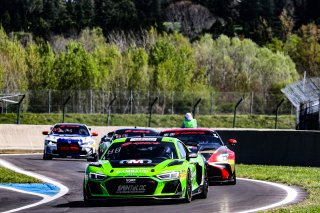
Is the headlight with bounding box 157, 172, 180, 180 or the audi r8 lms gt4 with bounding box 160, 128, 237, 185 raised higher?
the headlight with bounding box 157, 172, 180, 180

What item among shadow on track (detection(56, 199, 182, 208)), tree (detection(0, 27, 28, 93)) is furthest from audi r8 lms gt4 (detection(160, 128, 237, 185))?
tree (detection(0, 27, 28, 93))

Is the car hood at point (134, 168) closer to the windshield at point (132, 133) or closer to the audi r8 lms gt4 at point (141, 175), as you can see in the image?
the audi r8 lms gt4 at point (141, 175)

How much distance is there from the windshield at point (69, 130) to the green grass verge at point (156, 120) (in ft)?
104

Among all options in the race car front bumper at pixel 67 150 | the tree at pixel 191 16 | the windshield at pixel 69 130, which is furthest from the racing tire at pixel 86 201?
the tree at pixel 191 16

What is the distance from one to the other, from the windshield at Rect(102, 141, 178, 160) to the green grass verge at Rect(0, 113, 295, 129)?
48775mm

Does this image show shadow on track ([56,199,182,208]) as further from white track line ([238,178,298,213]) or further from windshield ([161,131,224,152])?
Answer: windshield ([161,131,224,152])

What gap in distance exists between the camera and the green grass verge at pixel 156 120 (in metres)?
67.4

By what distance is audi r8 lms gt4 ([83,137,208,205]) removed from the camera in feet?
52.5

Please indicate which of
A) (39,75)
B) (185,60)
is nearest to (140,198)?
(39,75)

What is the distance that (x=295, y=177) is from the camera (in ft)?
80.3

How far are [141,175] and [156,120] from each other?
54047mm

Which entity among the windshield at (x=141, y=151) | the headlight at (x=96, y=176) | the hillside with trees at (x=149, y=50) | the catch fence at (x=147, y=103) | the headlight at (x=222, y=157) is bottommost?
the catch fence at (x=147, y=103)

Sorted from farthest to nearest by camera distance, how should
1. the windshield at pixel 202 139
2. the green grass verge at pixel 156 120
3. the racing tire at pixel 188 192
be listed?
the green grass verge at pixel 156 120 → the windshield at pixel 202 139 → the racing tire at pixel 188 192

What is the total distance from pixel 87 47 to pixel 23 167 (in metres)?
86.0
